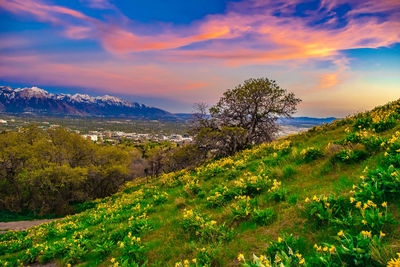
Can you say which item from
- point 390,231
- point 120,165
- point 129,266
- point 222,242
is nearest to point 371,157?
point 390,231

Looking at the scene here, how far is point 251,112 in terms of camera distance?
2553cm

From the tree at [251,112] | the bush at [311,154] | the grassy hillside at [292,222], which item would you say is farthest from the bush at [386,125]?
the tree at [251,112]

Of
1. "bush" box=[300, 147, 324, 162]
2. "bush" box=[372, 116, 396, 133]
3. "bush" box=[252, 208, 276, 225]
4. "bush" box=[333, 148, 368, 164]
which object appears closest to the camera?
"bush" box=[252, 208, 276, 225]

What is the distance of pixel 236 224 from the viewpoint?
525 centimetres

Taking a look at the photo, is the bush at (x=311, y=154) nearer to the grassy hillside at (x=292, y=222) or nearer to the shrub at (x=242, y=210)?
the grassy hillside at (x=292, y=222)

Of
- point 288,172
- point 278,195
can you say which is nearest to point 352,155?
point 288,172

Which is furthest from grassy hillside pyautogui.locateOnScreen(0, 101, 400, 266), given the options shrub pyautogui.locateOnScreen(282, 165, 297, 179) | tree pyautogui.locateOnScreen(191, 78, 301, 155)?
tree pyautogui.locateOnScreen(191, 78, 301, 155)

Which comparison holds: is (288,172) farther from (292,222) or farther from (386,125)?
(386,125)

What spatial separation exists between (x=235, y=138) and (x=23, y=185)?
35.2 metres

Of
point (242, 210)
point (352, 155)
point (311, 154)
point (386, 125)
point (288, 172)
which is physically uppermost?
point (386, 125)

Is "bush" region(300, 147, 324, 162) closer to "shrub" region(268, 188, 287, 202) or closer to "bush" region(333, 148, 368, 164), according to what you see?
"bush" region(333, 148, 368, 164)

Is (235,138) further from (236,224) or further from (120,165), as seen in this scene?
(120,165)

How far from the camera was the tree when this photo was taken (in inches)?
971

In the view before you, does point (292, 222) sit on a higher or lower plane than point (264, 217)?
higher
